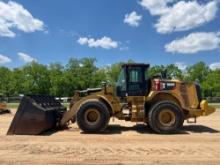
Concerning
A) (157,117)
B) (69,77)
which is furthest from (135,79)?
(69,77)

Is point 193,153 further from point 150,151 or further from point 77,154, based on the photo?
point 77,154

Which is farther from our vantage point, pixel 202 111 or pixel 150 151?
pixel 202 111

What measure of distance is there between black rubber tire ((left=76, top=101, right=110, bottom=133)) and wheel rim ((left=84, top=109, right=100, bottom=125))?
0.28 ft

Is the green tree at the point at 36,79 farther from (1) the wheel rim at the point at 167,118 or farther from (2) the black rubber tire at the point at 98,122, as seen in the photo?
(1) the wheel rim at the point at 167,118

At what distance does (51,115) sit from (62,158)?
→ 5.68 m

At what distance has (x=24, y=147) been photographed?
966 centimetres

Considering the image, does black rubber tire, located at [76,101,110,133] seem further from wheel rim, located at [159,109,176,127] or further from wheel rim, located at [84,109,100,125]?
wheel rim, located at [159,109,176,127]

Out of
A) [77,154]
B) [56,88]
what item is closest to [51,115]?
[77,154]

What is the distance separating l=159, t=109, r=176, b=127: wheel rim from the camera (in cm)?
1310

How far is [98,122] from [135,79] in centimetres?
214

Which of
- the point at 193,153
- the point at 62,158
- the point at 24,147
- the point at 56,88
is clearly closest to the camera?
the point at 62,158

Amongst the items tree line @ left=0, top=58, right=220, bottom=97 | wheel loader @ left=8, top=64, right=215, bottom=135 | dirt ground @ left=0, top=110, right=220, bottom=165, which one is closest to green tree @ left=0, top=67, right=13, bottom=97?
tree line @ left=0, top=58, right=220, bottom=97

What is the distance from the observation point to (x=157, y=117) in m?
13.1

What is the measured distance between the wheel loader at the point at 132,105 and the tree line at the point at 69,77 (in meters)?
53.7
